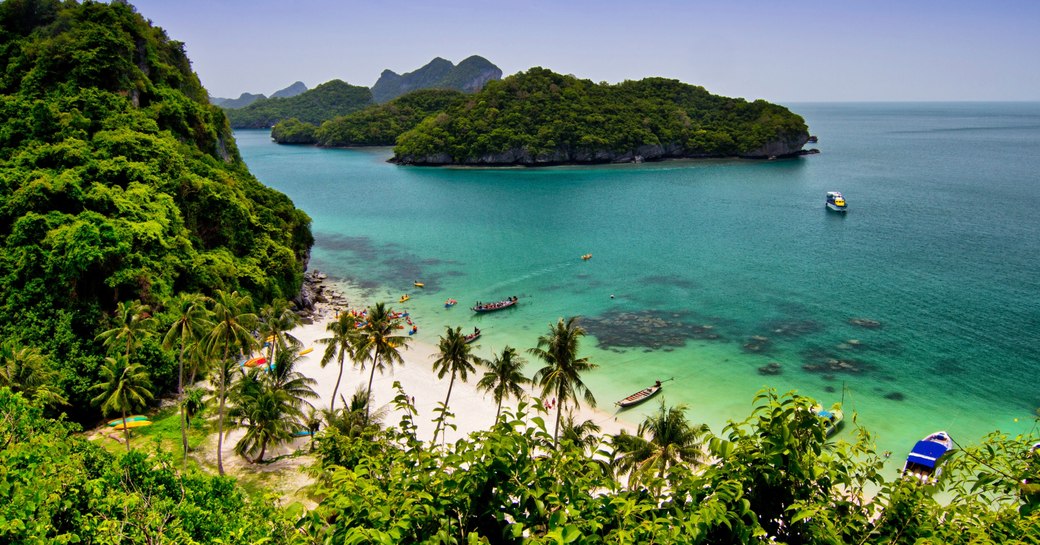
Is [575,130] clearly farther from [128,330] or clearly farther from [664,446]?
[664,446]

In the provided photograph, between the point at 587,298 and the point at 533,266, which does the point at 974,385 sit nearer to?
the point at 587,298

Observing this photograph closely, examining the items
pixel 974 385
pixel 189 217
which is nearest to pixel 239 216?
pixel 189 217

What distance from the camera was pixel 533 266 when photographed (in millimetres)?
73375

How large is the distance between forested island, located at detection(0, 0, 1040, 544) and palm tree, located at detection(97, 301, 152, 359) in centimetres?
26

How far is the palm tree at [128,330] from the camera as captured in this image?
3178cm

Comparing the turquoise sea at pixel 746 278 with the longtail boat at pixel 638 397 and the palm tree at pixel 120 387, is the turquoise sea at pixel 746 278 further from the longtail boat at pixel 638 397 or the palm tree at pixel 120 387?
the palm tree at pixel 120 387

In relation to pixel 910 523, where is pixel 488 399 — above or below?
below

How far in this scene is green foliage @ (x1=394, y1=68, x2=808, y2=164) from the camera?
559 feet

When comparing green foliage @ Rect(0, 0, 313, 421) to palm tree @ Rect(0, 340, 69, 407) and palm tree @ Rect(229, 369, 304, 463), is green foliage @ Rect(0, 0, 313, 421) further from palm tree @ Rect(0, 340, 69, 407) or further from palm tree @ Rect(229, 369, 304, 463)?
palm tree @ Rect(229, 369, 304, 463)

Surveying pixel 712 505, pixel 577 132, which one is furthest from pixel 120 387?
pixel 577 132

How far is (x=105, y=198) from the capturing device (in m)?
40.2

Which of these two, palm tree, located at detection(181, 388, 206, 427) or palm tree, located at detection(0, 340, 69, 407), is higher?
palm tree, located at detection(0, 340, 69, 407)

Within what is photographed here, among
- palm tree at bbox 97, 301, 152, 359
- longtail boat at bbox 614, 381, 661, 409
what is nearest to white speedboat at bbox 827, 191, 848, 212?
longtail boat at bbox 614, 381, 661, 409

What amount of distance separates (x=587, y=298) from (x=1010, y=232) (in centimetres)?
6797
